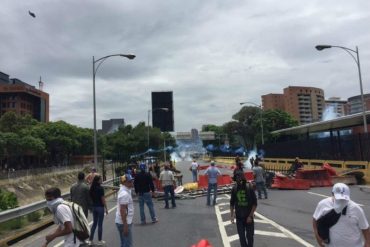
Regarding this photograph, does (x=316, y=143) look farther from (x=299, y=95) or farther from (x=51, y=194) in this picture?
(x=299, y=95)

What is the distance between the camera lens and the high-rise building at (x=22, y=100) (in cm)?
12212

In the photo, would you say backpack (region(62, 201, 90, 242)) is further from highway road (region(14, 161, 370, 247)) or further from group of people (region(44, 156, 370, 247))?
highway road (region(14, 161, 370, 247))

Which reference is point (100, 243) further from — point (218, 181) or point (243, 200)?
point (218, 181)

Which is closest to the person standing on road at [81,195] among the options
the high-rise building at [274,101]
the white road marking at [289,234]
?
the white road marking at [289,234]

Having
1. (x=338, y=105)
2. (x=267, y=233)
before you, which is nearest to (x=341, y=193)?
(x=267, y=233)

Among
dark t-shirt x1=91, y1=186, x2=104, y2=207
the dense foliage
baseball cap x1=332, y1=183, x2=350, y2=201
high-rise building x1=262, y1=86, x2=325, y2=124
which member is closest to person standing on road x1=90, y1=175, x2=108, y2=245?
dark t-shirt x1=91, y1=186, x2=104, y2=207

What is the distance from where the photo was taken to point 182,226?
43.4ft

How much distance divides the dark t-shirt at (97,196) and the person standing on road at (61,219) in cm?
550

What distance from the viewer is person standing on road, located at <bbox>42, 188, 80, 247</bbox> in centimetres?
593

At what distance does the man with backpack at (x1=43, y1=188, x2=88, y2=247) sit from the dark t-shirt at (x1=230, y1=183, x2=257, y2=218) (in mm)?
3516

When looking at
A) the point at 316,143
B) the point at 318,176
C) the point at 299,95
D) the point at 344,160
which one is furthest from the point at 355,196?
the point at 299,95

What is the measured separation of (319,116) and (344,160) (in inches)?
5216

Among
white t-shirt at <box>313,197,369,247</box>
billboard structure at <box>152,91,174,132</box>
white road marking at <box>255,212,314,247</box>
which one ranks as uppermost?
billboard structure at <box>152,91,174,132</box>

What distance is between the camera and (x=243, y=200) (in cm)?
866
